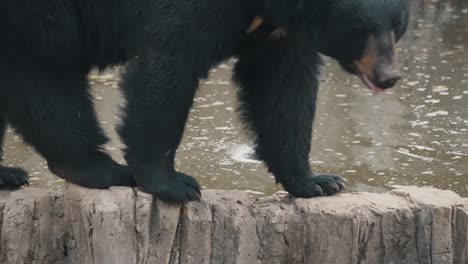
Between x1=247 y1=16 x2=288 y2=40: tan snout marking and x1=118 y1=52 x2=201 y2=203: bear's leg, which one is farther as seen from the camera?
x1=247 y1=16 x2=288 y2=40: tan snout marking

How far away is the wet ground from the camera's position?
670 cm

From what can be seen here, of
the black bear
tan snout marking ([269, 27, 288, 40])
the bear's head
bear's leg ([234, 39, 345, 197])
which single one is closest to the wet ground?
bear's leg ([234, 39, 345, 197])

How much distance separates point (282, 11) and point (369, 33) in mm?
435

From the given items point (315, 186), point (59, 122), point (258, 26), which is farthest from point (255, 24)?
point (59, 122)

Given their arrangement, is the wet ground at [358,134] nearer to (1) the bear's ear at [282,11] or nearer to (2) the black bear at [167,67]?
(2) the black bear at [167,67]

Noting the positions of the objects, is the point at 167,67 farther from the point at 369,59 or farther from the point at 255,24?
the point at 369,59

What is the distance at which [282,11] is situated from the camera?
191 inches

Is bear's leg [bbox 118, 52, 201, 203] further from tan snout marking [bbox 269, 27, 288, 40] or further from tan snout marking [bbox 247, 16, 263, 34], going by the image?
tan snout marking [bbox 269, 27, 288, 40]

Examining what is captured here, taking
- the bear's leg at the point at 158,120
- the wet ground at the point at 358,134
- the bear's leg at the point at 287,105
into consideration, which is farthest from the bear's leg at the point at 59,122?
the wet ground at the point at 358,134

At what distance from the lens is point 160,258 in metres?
4.64

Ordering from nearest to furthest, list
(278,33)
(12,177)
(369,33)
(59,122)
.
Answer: (369,33)
(59,122)
(278,33)
(12,177)

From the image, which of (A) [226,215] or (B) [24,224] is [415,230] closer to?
(A) [226,215]

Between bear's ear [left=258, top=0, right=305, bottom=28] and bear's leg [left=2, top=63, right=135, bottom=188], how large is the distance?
3.24ft

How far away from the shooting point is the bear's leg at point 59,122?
16.3ft
